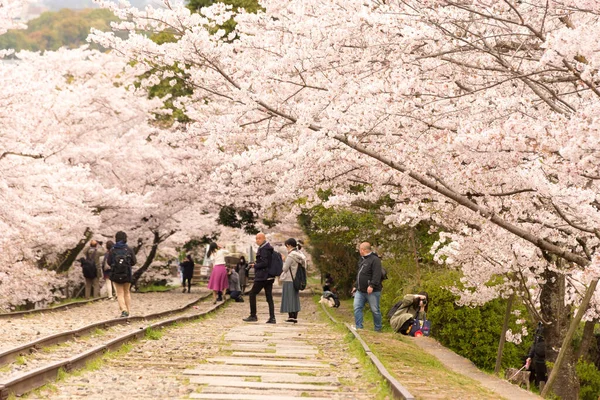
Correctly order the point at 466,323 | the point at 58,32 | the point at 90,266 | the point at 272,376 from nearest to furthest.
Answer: the point at 272,376, the point at 466,323, the point at 90,266, the point at 58,32

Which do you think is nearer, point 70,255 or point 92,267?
point 92,267

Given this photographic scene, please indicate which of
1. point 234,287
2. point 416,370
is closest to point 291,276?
Answer: point 416,370

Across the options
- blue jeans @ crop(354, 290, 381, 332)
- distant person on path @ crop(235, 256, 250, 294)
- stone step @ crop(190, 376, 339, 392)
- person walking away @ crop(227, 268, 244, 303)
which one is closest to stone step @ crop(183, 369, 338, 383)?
stone step @ crop(190, 376, 339, 392)

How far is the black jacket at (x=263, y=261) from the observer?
1773 cm

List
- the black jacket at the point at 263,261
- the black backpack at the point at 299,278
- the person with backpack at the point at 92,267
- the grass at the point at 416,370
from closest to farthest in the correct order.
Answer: the grass at the point at 416,370
the black jacket at the point at 263,261
the black backpack at the point at 299,278
the person with backpack at the point at 92,267

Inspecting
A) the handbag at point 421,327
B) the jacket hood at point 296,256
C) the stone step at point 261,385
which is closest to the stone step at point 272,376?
the stone step at point 261,385

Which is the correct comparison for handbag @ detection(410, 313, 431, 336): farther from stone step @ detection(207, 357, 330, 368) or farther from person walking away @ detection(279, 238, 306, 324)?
stone step @ detection(207, 357, 330, 368)

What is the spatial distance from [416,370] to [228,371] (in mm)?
2987

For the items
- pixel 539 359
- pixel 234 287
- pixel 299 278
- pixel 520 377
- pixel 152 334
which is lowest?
pixel 520 377

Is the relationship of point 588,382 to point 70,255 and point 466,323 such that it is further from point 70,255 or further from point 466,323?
point 70,255

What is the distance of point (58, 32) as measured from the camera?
136500mm

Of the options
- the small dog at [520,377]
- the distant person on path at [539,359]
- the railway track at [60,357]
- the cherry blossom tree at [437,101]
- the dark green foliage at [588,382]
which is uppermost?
the cherry blossom tree at [437,101]

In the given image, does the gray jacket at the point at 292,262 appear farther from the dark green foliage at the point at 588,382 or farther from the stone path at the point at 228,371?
the dark green foliage at the point at 588,382

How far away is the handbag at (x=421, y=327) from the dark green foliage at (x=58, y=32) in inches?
4684
